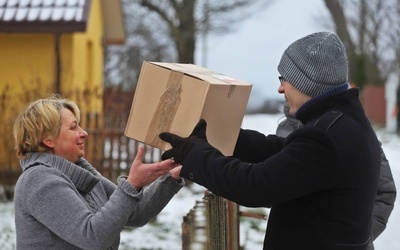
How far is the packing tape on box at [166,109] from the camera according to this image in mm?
2920

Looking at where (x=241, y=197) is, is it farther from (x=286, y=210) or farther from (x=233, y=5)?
(x=233, y=5)

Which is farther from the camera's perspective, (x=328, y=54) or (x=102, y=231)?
Answer: (x=102, y=231)

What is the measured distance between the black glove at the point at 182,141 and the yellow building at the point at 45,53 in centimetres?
776

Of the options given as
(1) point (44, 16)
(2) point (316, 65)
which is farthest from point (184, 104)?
(1) point (44, 16)

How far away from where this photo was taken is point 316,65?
2611 millimetres

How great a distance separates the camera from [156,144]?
2.99 metres

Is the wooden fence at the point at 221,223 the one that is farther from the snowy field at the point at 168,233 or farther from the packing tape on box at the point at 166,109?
the snowy field at the point at 168,233

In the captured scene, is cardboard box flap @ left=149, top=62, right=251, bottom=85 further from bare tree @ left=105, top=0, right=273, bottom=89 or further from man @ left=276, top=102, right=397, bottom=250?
bare tree @ left=105, top=0, right=273, bottom=89

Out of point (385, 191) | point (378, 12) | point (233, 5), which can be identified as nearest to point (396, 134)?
point (233, 5)

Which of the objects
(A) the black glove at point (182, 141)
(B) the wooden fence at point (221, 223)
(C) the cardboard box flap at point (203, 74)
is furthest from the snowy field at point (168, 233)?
(A) the black glove at point (182, 141)

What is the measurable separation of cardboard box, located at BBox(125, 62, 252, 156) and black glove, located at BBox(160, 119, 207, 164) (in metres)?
0.04

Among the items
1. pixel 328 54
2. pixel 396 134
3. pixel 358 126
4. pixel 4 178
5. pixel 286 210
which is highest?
pixel 328 54

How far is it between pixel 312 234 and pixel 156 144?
759 mm

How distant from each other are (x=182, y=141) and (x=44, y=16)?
10905mm
